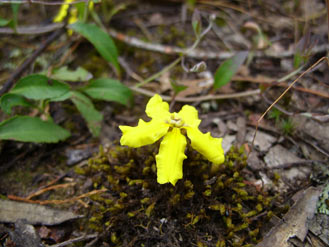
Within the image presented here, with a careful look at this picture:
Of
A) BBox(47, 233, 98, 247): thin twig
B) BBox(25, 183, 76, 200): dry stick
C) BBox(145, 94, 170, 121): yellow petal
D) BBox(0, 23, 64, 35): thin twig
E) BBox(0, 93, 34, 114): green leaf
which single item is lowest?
BBox(47, 233, 98, 247): thin twig

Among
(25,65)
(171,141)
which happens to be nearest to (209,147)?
(171,141)

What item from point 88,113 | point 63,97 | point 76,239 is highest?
point 63,97

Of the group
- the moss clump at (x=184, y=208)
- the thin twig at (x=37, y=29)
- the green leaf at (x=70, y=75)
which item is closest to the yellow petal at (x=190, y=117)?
the moss clump at (x=184, y=208)

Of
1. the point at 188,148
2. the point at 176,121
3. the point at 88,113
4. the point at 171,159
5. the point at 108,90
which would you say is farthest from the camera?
the point at 108,90

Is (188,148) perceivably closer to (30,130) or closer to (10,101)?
(30,130)

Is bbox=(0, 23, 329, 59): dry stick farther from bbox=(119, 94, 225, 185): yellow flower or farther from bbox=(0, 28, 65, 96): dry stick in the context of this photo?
bbox=(119, 94, 225, 185): yellow flower

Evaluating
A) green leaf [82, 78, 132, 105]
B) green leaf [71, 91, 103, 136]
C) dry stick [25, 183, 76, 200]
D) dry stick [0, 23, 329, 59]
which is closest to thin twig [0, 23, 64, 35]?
dry stick [0, 23, 329, 59]
